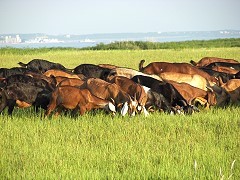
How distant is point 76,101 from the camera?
8.66 m

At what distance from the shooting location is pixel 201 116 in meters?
8.72

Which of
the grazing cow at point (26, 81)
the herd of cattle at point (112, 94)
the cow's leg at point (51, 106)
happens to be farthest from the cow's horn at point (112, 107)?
the grazing cow at point (26, 81)

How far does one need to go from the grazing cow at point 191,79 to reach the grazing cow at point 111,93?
300cm

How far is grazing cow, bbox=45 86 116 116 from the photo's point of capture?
857 centimetres

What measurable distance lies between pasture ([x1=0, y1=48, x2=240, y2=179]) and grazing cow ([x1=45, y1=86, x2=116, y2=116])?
0.65ft

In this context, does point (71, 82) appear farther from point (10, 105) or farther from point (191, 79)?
point (191, 79)

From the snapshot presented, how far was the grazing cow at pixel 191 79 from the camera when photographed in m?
11.6

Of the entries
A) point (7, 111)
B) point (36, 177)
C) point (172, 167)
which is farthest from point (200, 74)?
point (36, 177)

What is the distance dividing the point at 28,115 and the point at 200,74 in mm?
5682

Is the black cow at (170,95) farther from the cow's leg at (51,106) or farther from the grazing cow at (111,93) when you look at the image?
the cow's leg at (51,106)

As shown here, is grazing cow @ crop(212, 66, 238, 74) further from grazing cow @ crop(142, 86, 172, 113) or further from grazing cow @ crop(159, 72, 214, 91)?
grazing cow @ crop(142, 86, 172, 113)

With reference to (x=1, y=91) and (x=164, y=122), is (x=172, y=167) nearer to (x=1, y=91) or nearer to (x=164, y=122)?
(x=164, y=122)

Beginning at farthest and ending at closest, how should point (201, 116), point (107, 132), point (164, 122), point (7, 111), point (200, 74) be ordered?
point (200, 74) < point (7, 111) < point (201, 116) < point (164, 122) < point (107, 132)

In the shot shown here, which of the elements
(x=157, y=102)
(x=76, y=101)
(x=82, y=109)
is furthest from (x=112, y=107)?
(x=157, y=102)
